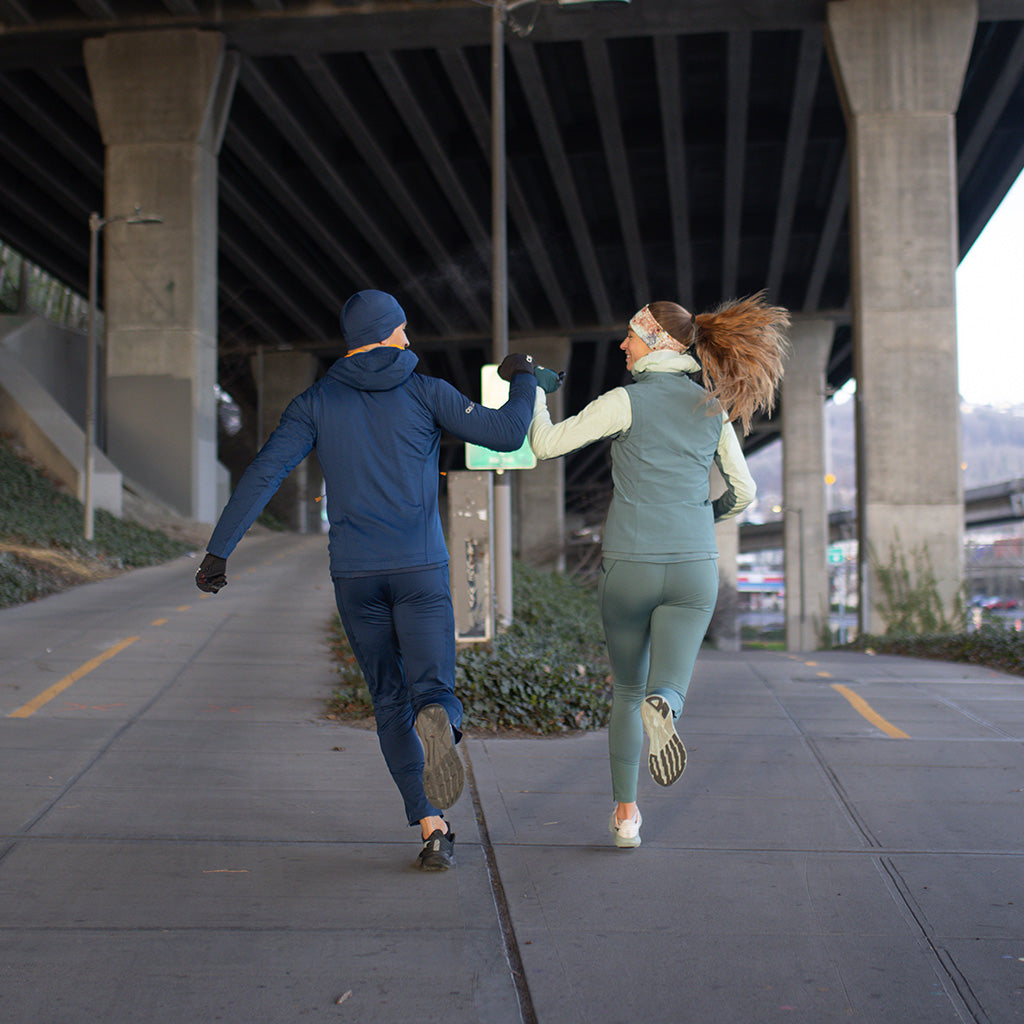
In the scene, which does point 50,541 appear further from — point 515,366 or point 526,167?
point 526,167

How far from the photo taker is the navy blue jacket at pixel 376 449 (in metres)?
4.11

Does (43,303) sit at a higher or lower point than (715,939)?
higher

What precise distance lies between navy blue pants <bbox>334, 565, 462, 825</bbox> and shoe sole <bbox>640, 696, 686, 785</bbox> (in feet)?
2.31

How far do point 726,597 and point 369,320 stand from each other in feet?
150

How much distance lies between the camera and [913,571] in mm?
22297

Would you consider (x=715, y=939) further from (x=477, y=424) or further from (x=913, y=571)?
(x=913, y=571)

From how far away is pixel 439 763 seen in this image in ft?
12.8

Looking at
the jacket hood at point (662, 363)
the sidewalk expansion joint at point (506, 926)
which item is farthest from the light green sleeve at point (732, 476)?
the sidewalk expansion joint at point (506, 926)

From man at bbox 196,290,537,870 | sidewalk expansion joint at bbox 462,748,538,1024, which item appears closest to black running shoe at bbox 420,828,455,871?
man at bbox 196,290,537,870

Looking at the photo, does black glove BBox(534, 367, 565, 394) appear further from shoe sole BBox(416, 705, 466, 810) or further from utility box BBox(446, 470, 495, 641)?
utility box BBox(446, 470, 495, 641)

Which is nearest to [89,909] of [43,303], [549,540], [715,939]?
[715,939]

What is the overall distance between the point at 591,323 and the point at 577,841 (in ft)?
149

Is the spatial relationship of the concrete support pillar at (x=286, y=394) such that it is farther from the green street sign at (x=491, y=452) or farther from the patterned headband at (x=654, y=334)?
the patterned headband at (x=654, y=334)

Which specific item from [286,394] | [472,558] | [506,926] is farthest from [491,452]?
[286,394]
